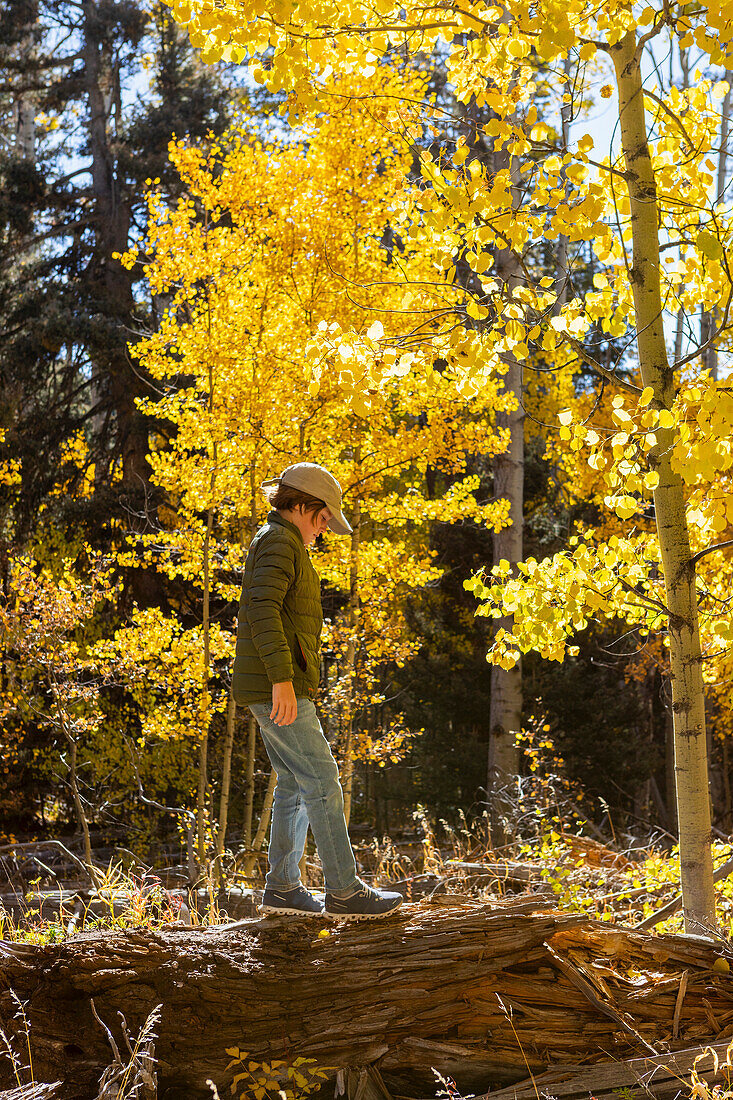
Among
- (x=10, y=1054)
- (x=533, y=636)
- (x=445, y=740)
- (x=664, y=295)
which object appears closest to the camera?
(x=10, y=1054)

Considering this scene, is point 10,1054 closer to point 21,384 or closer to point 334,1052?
point 334,1052

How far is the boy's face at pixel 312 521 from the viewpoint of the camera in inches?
134

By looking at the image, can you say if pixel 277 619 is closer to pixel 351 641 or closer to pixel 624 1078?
pixel 624 1078

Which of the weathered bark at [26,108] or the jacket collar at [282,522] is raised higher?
the weathered bark at [26,108]

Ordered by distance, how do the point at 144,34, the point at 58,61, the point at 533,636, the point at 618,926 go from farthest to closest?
the point at 58,61
the point at 144,34
the point at 533,636
the point at 618,926

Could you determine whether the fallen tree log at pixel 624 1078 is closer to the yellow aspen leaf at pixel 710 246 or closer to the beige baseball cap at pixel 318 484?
the beige baseball cap at pixel 318 484

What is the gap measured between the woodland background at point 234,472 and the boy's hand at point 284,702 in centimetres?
114

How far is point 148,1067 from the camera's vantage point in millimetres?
2619

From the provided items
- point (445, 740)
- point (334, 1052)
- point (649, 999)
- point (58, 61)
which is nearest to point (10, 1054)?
point (334, 1052)

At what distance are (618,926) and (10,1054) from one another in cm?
213

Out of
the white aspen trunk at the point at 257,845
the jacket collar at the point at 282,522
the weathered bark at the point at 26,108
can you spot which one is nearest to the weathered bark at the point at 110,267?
the weathered bark at the point at 26,108

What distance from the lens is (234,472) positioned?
740 centimetres

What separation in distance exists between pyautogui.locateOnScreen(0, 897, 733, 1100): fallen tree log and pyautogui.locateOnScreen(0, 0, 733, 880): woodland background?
4.43ft

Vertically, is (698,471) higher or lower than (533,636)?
higher
